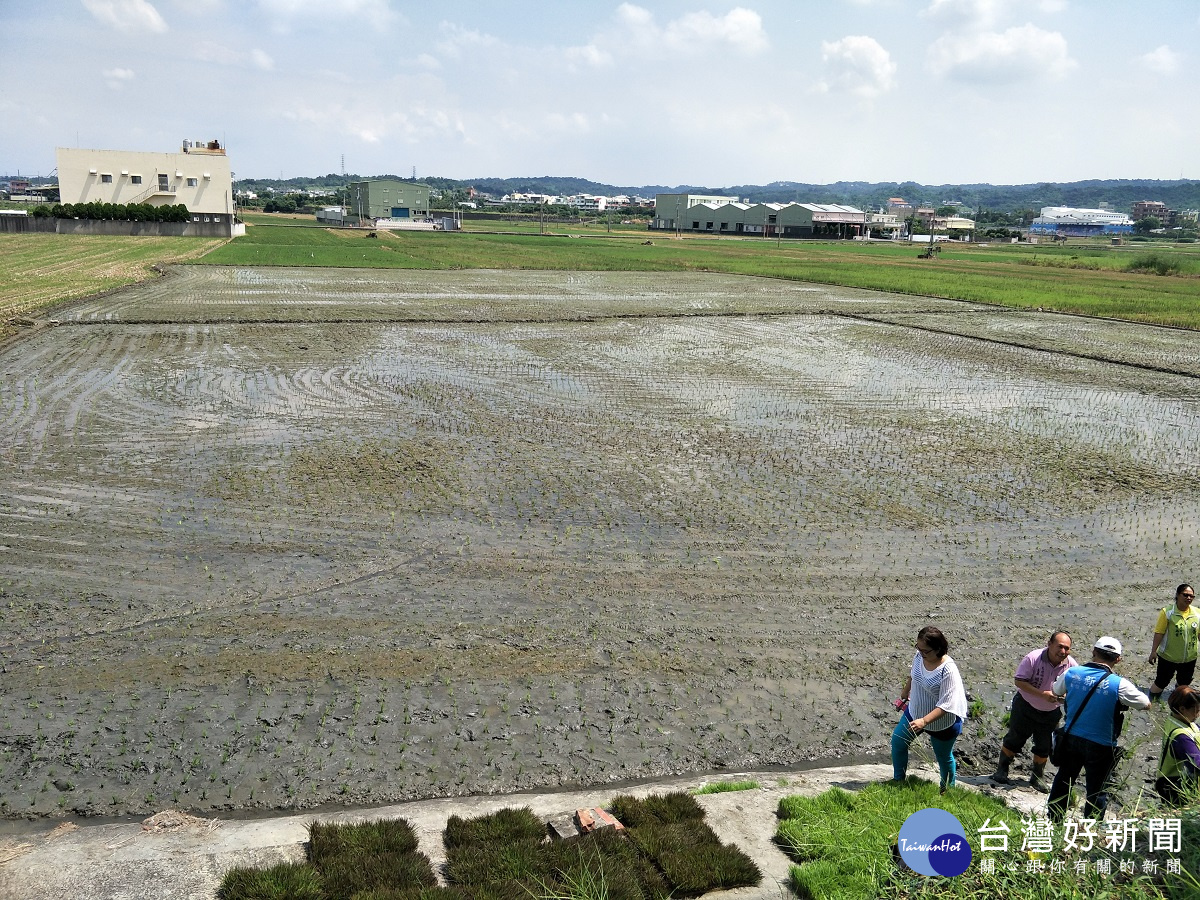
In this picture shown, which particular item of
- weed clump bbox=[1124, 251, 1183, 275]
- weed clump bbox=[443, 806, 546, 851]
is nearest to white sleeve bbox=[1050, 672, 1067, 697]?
weed clump bbox=[443, 806, 546, 851]

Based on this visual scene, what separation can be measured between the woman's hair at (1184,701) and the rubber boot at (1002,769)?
5.10 feet

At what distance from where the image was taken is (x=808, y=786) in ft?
19.3

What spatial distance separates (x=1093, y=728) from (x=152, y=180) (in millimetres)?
85019

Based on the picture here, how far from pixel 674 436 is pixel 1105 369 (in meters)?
15.9

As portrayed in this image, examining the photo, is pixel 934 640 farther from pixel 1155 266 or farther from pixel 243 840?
pixel 1155 266

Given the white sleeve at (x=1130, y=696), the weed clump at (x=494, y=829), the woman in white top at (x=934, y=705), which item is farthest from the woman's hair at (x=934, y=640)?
the weed clump at (x=494, y=829)

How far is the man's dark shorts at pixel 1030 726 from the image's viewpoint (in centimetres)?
609

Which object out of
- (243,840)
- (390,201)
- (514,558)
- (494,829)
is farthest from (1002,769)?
(390,201)

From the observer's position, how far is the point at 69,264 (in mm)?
42125

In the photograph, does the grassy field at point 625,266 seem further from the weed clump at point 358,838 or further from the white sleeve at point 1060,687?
the white sleeve at point 1060,687

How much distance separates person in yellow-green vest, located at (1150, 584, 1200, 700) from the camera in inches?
271

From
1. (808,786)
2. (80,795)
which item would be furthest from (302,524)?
(808,786)

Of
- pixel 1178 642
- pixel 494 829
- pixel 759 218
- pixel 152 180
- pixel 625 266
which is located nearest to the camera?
pixel 494 829

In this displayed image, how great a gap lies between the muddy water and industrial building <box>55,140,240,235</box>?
2437 inches
